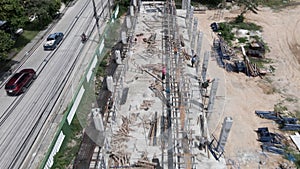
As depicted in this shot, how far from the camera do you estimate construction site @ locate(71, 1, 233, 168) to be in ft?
→ 58.2

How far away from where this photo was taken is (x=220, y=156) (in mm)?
18719

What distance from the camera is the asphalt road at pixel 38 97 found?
21734 millimetres

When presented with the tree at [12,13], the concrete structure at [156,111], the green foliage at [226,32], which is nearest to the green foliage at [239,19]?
the green foliage at [226,32]

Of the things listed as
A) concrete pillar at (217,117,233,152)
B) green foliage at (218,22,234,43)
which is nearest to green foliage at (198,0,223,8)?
green foliage at (218,22,234,43)

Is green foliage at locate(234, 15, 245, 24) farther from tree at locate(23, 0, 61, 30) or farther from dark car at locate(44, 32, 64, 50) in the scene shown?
tree at locate(23, 0, 61, 30)

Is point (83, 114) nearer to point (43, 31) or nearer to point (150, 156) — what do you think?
point (150, 156)

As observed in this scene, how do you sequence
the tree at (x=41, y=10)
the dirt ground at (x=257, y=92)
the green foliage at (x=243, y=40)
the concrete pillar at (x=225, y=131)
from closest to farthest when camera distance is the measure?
the concrete pillar at (x=225, y=131) < the dirt ground at (x=257, y=92) < the green foliage at (x=243, y=40) < the tree at (x=41, y=10)

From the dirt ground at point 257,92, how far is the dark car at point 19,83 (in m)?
19.2

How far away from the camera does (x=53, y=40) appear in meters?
34.3

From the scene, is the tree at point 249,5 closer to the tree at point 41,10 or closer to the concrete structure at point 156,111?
the concrete structure at point 156,111

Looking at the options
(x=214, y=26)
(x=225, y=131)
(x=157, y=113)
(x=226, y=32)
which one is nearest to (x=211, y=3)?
(x=214, y=26)

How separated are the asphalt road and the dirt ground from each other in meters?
15.7

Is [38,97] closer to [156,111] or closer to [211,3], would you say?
[156,111]

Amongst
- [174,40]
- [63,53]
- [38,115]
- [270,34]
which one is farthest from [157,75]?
[270,34]
